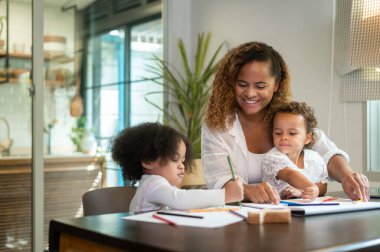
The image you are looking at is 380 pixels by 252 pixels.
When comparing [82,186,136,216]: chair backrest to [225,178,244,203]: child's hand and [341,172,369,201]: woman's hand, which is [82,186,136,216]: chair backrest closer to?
[225,178,244,203]: child's hand

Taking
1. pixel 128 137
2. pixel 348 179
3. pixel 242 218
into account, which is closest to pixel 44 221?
pixel 128 137

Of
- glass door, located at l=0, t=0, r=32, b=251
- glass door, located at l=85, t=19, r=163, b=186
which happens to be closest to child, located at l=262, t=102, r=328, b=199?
glass door, located at l=0, t=0, r=32, b=251

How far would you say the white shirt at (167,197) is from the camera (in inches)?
54.9

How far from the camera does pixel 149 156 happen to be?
165 cm

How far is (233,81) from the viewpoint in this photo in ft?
6.63

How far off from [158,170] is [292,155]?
554mm

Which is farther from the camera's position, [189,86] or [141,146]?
[189,86]

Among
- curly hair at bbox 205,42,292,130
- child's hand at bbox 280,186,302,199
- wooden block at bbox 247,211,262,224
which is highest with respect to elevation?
curly hair at bbox 205,42,292,130

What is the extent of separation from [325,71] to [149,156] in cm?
218

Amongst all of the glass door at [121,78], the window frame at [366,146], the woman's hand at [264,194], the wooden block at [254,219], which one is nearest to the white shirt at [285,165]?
the woman's hand at [264,194]

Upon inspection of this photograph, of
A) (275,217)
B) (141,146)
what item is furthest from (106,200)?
(275,217)

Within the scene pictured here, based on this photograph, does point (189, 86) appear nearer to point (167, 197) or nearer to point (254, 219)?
point (167, 197)

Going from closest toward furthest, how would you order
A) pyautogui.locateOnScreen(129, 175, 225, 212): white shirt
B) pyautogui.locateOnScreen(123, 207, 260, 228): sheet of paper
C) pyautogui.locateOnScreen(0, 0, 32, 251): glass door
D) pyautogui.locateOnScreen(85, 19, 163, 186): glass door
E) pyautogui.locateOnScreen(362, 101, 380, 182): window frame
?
pyautogui.locateOnScreen(123, 207, 260, 228): sheet of paper → pyautogui.locateOnScreen(129, 175, 225, 212): white shirt → pyautogui.locateOnScreen(362, 101, 380, 182): window frame → pyautogui.locateOnScreen(0, 0, 32, 251): glass door → pyautogui.locateOnScreen(85, 19, 163, 186): glass door

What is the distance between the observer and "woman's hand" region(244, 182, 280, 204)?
1.50 m
